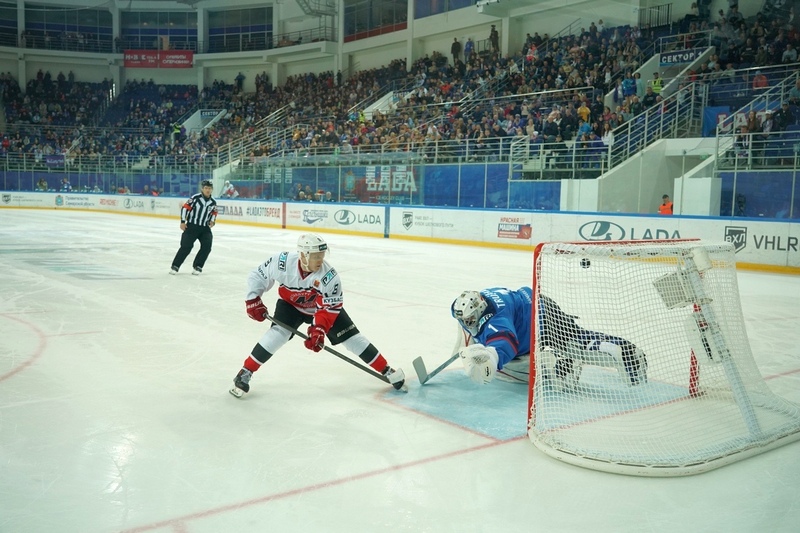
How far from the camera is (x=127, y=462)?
3.58 metres

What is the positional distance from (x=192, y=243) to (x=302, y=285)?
7.05 m

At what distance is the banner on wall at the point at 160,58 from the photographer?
1660 inches

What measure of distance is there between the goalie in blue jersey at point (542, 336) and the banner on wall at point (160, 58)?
41.4 metres

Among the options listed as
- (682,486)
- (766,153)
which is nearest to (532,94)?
(766,153)

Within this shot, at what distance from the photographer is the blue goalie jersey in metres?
4.23

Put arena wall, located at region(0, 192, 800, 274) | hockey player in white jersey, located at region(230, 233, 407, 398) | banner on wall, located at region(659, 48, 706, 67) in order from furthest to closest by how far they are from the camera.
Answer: banner on wall, located at region(659, 48, 706, 67) → arena wall, located at region(0, 192, 800, 274) → hockey player in white jersey, located at region(230, 233, 407, 398)

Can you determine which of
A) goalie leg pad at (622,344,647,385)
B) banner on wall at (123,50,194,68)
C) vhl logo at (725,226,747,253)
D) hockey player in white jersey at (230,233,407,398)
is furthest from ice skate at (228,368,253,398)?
banner on wall at (123,50,194,68)

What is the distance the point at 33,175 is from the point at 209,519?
3408cm

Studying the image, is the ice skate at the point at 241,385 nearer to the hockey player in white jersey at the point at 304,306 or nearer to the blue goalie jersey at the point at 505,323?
the hockey player in white jersey at the point at 304,306

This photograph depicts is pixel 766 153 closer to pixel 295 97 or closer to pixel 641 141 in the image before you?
pixel 641 141

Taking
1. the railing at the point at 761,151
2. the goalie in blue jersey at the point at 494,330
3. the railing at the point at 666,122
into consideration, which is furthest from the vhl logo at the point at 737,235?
the goalie in blue jersey at the point at 494,330

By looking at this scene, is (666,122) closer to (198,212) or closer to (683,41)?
(683,41)

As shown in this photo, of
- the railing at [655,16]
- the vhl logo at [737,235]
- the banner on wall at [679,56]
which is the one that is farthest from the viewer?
the railing at [655,16]

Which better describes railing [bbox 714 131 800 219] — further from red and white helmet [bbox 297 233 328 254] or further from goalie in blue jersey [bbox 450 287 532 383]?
red and white helmet [bbox 297 233 328 254]
